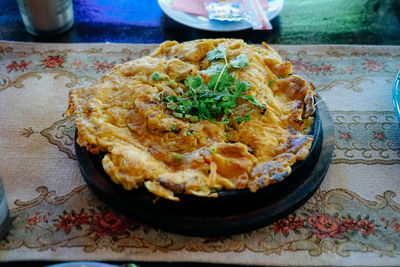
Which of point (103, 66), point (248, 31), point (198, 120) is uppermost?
point (198, 120)

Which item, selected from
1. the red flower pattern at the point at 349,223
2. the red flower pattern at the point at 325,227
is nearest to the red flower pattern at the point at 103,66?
the red flower pattern at the point at 325,227

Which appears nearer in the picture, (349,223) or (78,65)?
(349,223)

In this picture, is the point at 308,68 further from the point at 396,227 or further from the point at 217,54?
the point at 396,227

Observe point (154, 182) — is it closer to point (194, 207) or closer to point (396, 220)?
point (194, 207)

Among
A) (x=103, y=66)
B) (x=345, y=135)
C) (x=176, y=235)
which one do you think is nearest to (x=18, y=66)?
(x=103, y=66)

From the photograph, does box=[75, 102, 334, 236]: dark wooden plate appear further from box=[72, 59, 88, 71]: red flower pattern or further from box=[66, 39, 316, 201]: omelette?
box=[72, 59, 88, 71]: red flower pattern

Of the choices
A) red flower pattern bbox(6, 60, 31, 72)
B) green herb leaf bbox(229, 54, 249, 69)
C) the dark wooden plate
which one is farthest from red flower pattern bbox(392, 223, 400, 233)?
red flower pattern bbox(6, 60, 31, 72)

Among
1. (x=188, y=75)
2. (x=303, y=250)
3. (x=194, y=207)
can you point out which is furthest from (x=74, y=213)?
(x=303, y=250)
